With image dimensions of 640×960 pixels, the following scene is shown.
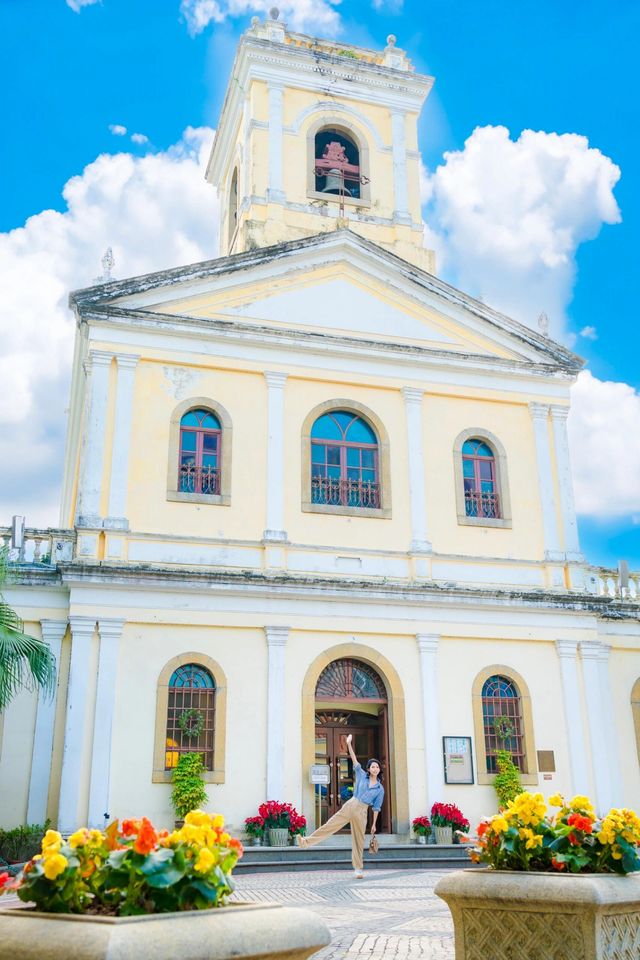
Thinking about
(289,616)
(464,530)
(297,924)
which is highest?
(464,530)

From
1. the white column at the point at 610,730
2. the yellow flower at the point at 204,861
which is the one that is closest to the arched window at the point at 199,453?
the white column at the point at 610,730

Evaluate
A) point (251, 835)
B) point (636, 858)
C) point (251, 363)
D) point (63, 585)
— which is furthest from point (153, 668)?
point (636, 858)

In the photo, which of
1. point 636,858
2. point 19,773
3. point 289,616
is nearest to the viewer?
point 636,858

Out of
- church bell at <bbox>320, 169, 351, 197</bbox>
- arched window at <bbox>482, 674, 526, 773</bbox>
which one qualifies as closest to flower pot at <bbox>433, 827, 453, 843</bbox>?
arched window at <bbox>482, 674, 526, 773</bbox>

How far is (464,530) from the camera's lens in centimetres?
1966

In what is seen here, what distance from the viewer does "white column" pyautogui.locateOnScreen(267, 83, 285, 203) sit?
73.5 ft

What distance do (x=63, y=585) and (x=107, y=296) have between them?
18.2 feet

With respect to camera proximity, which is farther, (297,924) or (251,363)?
(251,363)

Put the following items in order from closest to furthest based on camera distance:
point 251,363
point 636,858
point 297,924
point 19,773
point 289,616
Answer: point 297,924
point 636,858
point 19,773
point 289,616
point 251,363

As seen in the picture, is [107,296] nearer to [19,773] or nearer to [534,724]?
[19,773]

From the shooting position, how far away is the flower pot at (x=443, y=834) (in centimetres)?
1700

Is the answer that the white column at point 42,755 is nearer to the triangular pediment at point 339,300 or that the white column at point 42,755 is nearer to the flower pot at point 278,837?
the flower pot at point 278,837

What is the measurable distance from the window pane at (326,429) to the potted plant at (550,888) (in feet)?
45.9

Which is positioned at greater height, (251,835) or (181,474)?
(181,474)
